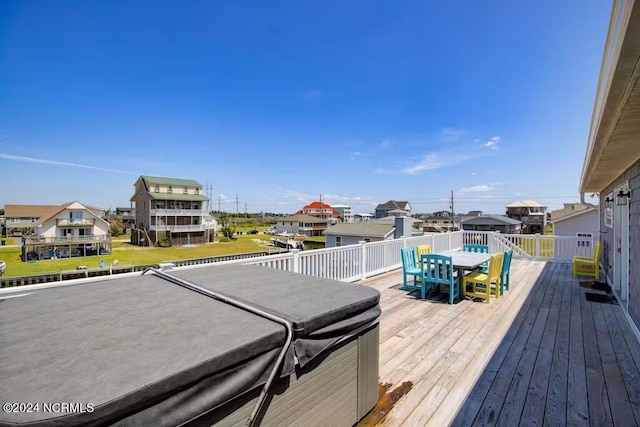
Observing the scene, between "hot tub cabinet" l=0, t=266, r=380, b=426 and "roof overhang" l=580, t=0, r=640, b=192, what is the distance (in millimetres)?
2054

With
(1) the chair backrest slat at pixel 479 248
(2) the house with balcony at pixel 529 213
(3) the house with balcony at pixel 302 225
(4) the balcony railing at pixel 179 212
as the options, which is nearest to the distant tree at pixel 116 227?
(4) the balcony railing at pixel 179 212

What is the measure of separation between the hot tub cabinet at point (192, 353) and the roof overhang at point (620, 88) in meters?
Answer: 2.05

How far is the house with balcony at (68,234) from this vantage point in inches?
971

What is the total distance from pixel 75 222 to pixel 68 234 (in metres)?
1.29

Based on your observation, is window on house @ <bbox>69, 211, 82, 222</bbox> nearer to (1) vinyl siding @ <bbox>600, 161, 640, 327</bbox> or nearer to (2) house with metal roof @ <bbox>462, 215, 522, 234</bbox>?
(1) vinyl siding @ <bbox>600, 161, 640, 327</bbox>

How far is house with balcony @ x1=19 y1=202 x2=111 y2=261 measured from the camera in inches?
971

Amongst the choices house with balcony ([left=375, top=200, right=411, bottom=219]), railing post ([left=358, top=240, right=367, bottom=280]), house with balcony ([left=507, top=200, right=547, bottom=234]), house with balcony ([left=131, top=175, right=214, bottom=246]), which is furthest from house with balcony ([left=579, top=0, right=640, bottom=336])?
house with balcony ([left=375, top=200, right=411, bottom=219])

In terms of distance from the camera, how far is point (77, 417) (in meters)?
0.82

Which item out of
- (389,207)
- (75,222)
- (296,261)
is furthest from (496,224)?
(75,222)

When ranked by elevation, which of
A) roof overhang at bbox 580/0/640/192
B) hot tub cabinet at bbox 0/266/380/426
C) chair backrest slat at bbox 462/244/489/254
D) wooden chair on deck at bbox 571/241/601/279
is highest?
roof overhang at bbox 580/0/640/192

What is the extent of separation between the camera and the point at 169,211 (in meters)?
32.0

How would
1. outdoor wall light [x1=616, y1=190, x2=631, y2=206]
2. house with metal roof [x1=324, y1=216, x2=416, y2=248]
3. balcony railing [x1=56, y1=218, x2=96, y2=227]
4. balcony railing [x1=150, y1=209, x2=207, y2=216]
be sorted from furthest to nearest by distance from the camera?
balcony railing [x1=150, y1=209, x2=207, y2=216]
balcony railing [x1=56, y1=218, x2=96, y2=227]
house with metal roof [x1=324, y1=216, x2=416, y2=248]
outdoor wall light [x1=616, y1=190, x2=631, y2=206]

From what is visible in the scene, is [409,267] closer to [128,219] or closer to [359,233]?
[359,233]

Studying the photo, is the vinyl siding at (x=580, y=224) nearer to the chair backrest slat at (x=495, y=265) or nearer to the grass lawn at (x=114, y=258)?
the chair backrest slat at (x=495, y=265)
